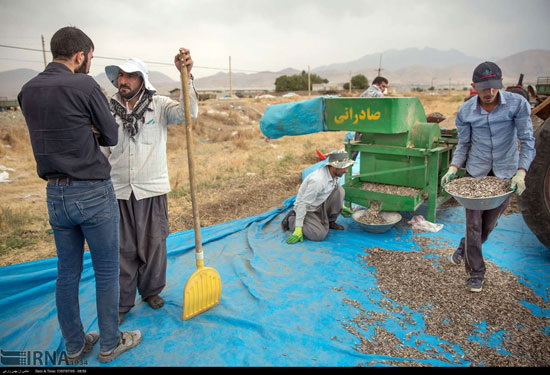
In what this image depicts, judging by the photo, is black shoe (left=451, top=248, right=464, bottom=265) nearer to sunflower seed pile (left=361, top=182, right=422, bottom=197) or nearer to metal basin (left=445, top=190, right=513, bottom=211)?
metal basin (left=445, top=190, right=513, bottom=211)

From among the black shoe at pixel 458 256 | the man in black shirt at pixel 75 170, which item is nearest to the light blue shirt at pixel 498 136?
the black shoe at pixel 458 256

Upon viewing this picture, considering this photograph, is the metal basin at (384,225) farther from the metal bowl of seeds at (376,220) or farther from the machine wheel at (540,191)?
the machine wheel at (540,191)

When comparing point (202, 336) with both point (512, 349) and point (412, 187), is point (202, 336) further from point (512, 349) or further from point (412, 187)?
point (412, 187)

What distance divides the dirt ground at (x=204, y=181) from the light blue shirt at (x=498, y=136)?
10.3ft

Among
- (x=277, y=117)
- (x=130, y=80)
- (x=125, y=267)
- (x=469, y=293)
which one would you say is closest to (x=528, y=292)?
(x=469, y=293)

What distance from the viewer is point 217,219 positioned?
5.04 metres

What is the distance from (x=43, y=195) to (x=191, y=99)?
580cm

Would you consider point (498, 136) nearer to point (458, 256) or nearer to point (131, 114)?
point (458, 256)

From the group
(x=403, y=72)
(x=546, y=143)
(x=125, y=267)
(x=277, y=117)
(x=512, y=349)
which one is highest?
(x=403, y=72)

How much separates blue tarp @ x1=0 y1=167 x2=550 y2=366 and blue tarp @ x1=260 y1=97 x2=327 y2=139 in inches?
50.6

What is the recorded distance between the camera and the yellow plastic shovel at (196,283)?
8.24ft

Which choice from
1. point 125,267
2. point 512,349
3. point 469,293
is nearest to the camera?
point 512,349

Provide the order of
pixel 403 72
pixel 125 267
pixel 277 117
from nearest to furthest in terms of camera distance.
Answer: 1. pixel 125 267
2. pixel 277 117
3. pixel 403 72

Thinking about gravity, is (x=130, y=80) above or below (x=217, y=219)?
above
